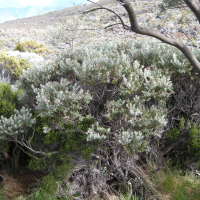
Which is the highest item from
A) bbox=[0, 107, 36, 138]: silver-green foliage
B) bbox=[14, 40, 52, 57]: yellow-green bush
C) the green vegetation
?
bbox=[14, 40, 52, 57]: yellow-green bush

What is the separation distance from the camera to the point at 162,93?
90.4 inches

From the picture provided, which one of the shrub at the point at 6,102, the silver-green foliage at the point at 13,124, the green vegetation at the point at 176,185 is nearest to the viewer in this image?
the silver-green foliage at the point at 13,124

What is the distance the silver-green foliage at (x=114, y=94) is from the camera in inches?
83.0

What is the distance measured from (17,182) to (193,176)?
2.73m

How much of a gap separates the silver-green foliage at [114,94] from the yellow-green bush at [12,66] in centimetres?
451

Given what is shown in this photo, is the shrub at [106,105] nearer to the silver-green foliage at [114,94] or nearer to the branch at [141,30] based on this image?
the silver-green foliage at [114,94]

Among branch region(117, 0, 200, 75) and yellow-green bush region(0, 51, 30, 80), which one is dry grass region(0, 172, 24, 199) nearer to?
branch region(117, 0, 200, 75)

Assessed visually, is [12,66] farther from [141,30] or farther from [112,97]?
[141,30]

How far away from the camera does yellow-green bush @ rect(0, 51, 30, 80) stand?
7117 millimetres

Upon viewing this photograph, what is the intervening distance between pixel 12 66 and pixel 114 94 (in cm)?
608

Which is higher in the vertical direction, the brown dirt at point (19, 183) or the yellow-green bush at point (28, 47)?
the yellow-green bush at point (28, 47)

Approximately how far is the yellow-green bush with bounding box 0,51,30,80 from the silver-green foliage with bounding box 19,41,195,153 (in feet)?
14.8

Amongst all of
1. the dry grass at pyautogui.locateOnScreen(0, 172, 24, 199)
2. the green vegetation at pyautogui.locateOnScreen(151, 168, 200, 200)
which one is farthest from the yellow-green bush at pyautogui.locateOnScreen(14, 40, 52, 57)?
the green vegetation at pyautogui.locateOnScreen(151, 168, 200, 200)

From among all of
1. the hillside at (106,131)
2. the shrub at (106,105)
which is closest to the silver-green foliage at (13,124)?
the hillside at (106,131)
